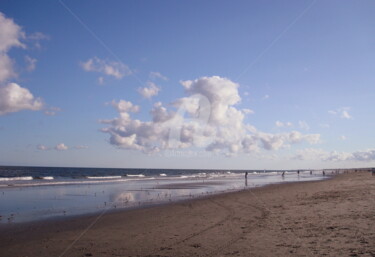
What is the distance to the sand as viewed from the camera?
8984mm

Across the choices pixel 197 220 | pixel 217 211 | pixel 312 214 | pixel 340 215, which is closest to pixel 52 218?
pixel 197 220

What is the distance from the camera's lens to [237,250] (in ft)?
29.3

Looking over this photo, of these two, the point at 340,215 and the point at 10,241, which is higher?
the point at 340,215

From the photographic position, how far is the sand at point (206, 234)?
8.98 meters

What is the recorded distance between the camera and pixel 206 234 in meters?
11.3

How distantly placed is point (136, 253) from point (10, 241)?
5.41 meters

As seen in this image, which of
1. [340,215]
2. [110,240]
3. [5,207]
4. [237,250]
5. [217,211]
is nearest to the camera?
[237,250]

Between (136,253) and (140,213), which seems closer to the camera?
(136,253)

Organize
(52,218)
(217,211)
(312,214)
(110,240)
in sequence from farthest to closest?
(217,211)
(52,218)
(312,214)
(110,240)

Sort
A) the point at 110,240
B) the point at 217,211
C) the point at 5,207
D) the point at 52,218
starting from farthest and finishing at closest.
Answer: the point at 5,207 → the point at 217,211 → the point at 52,218 → the point at 110,240

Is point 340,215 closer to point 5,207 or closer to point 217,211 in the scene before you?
point 217,211

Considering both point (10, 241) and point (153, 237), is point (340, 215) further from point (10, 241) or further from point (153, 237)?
point (10, 241)

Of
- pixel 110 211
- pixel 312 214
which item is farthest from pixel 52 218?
pixel 312 214

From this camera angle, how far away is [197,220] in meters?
14.4
